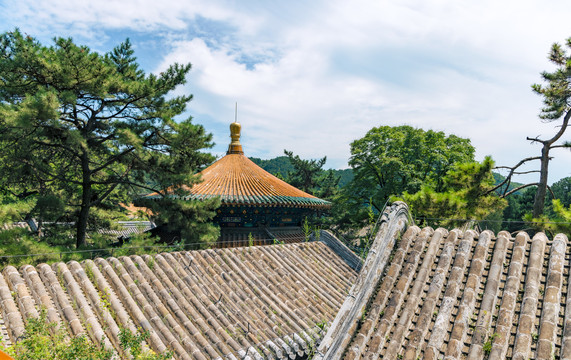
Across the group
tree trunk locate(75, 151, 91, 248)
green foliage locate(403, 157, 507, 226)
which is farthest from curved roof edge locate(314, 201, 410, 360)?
tree trunk locate(75, 151, 91, 248)

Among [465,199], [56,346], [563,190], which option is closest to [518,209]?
[563,190]

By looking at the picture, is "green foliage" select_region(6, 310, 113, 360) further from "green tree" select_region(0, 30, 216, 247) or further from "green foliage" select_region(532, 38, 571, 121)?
"green foliage" select_region(532, 38, 571, 121)

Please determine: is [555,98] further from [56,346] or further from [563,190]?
[563,190]

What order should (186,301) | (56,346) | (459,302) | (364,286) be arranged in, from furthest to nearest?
(186,301), (364,286), (56,346), (459,302)

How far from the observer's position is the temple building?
11.8 meters

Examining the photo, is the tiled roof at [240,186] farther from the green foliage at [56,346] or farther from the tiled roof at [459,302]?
the tiled roof at [459,302]

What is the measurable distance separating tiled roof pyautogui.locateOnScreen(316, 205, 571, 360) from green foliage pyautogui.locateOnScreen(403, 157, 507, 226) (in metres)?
7.49

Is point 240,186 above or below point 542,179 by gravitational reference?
below

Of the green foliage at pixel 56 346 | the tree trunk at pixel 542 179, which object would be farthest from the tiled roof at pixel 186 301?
the tree trunk at pixel 542 179

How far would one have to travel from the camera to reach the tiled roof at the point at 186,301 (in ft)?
15.8

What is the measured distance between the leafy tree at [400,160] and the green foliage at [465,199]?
828 cm

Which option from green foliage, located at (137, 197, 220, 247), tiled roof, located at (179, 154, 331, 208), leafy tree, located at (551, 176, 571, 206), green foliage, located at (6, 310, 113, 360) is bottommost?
green foliage, located at (6, 310, 113, 360)

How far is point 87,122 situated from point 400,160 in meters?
17.0

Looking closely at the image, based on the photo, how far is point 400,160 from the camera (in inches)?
850
